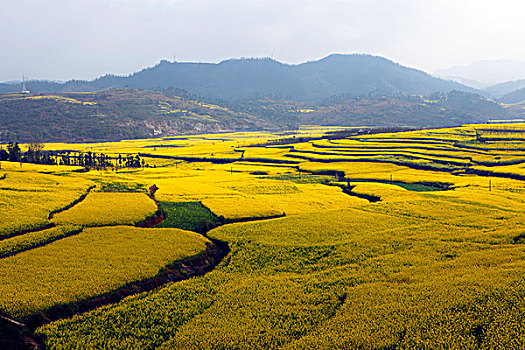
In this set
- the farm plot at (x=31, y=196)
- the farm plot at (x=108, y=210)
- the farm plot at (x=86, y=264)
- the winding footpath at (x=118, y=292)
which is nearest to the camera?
the winding footpath at (x=118, y=292)

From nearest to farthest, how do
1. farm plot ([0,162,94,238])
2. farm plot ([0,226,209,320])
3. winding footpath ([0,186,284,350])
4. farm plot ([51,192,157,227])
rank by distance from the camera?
winding footpath ([0,186,284,350]) < farm plot ([0,226,209,320]) < farm plot ([0,162,94,238]) < farm plot ([51,192,157,227])

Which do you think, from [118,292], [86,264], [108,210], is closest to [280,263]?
[118,292]

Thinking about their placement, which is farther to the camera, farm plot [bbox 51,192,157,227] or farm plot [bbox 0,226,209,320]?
farm plot [bbox 51,192,157,227]

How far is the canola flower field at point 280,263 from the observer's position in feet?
93.0

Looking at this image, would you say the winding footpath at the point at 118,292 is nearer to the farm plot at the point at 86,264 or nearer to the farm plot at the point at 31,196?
the farm plot at the point at 86,264

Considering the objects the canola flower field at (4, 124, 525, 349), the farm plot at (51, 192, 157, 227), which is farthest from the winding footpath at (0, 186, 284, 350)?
the farm plot at (51, 192, 157, 227)

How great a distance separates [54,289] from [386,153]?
111490mm

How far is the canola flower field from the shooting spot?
93.0 ft

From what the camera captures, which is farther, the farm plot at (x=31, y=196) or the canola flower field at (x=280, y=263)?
the farm plot at (x=31, y=196)

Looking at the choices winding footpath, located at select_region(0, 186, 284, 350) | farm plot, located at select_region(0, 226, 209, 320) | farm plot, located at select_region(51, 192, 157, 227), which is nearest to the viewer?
winding footpath, located at select_region(0, 186, 284, 350)

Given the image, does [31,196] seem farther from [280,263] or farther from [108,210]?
[280,263]

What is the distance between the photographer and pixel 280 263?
136ft

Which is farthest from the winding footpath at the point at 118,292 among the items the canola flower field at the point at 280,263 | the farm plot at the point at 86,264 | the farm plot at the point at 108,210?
the farm plot at the point at 108,210

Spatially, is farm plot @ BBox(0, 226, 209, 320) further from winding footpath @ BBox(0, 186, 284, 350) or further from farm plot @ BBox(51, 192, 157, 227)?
farm plot @ BBox(51, 192, 157, 227)
